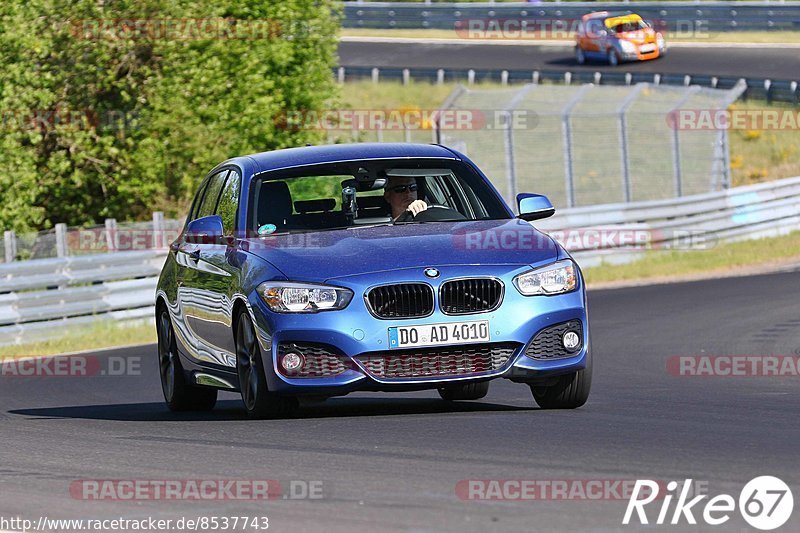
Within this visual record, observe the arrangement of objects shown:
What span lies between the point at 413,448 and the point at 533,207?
2.75m

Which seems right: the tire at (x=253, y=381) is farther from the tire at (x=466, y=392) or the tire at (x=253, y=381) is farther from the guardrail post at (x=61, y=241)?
the guardrail post at (x=61, y=241)

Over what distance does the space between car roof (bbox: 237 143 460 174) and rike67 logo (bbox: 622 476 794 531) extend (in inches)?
172

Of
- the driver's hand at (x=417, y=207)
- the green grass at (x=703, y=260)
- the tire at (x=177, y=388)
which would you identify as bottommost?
the green grass at (x=703, y=260)

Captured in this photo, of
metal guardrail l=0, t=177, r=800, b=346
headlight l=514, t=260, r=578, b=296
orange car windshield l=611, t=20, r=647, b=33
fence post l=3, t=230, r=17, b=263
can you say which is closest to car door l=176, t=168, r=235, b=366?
headlight l=514, t=260, r=578, b=296

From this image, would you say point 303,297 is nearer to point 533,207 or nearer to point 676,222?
point 533,207

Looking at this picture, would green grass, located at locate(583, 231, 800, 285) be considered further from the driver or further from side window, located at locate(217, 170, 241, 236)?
the driver

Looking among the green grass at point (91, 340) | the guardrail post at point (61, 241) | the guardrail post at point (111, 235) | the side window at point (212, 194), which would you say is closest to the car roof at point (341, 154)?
the side window at point (212, 194)

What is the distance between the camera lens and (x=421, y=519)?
6172mm

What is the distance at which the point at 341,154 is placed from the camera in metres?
10.7

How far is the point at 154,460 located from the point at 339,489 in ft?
5.22

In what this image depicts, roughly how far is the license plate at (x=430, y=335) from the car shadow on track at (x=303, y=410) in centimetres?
90

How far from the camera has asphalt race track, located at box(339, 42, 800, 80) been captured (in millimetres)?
50969

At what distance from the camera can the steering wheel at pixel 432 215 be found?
33.7ft

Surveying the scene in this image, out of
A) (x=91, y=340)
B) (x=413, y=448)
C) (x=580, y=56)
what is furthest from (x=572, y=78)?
(x=413, y=448)
